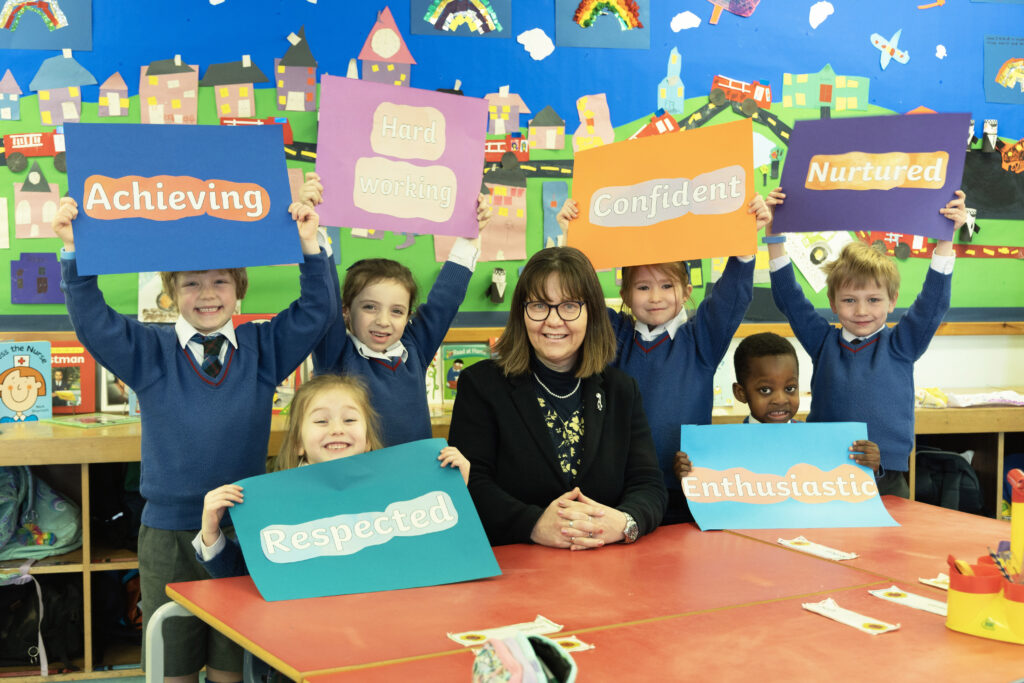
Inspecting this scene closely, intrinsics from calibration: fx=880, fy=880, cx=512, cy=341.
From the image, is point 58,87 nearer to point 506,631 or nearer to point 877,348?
point 506,631

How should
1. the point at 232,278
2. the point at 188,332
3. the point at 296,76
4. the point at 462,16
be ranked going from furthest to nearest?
the point at 462,16 → the point at 296,76 → the point at 232,278 → the point at 188,332

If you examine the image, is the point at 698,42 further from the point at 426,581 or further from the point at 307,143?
the point at 426,581

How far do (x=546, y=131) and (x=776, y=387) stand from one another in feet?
5.13

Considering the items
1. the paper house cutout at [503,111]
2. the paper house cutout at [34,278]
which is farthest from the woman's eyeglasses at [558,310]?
the paper house cutout at [34,278]

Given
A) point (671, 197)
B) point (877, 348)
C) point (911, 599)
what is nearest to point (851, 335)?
point (877, 348)

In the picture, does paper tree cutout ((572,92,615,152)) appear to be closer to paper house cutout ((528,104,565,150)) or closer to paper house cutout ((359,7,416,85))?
paper house cutout ((528,104,565,150))

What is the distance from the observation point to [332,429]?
1.90m

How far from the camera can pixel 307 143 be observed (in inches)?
136

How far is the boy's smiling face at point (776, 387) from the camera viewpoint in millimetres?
2666

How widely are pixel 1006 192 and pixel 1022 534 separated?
326cm

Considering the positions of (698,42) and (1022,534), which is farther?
(698,42)

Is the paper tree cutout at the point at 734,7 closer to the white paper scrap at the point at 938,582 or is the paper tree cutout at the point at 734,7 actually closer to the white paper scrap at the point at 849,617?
the white paper scrap at the point at 938,582

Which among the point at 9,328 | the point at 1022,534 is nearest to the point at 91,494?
the point at 9,328

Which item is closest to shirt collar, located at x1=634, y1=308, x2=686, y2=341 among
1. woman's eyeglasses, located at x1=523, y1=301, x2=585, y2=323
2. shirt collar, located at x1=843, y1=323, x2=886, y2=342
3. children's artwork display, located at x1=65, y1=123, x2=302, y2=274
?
woman's eyeglasses, located at x1=523, y1=301, x2=585, y2=323
